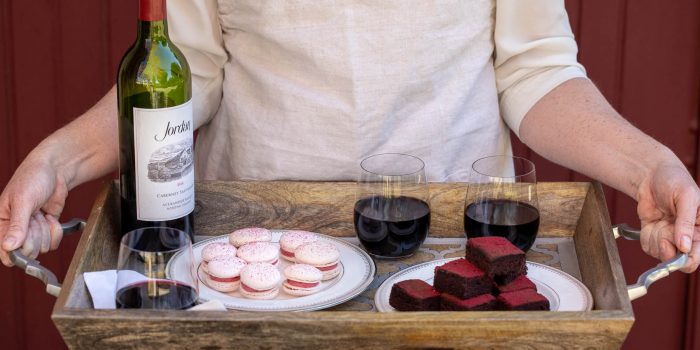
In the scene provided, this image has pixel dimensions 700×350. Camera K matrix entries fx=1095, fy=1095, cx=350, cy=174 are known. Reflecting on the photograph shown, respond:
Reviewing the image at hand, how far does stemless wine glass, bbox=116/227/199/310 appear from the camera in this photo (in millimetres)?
1167

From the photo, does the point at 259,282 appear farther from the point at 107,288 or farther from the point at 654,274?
the point at 654,274

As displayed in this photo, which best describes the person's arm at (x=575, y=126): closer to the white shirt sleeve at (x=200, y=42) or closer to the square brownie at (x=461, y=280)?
the square brownie at (x=461, y=280)

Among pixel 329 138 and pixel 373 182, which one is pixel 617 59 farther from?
pixel 373 182

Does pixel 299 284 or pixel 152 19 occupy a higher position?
pixel 152 19

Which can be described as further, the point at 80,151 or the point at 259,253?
the point at 80,151

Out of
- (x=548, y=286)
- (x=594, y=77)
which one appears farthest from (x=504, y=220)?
(x=594, y=77)

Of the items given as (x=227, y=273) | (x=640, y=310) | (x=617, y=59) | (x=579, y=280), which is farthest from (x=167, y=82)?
(x=640, y=310)

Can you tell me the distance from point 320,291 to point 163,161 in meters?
0.25

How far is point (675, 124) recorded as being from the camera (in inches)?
100.0

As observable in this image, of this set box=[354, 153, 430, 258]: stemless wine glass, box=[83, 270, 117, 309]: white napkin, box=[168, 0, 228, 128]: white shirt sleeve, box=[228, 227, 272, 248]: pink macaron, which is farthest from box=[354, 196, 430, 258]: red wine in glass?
box=[168, 0, 228, 128]: white shirt sleeve

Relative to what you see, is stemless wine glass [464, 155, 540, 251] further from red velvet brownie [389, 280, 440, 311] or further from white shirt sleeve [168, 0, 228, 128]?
white shirt sleeve [168, 0, 228, 128]

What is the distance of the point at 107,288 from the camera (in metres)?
1.26

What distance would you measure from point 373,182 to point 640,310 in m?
1.45

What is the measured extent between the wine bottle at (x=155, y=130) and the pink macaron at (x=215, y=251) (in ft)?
0.19
